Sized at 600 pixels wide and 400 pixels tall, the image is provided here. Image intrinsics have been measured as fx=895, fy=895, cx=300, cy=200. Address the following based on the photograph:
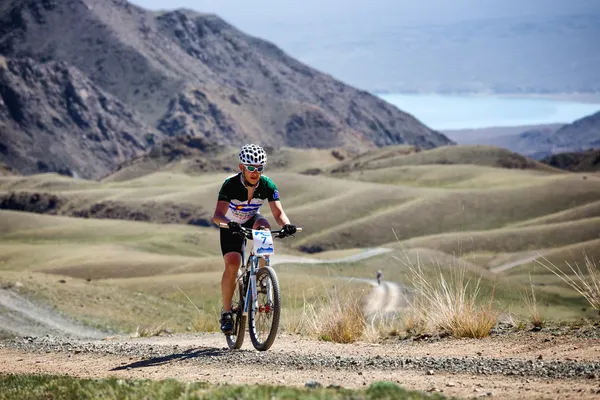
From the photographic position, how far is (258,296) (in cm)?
1162

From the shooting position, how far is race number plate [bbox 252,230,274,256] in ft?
36.2

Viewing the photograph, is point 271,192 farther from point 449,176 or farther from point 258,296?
point 449,176

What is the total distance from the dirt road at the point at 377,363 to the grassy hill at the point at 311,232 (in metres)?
3.46

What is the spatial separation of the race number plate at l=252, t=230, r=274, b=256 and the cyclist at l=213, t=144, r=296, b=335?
0.59ft

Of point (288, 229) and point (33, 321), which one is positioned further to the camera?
point (33, 321)

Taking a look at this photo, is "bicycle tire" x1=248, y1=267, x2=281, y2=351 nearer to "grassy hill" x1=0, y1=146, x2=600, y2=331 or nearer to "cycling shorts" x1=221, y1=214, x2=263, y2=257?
"cycling shorts" x1=221, y1=214, x2=263, y2=257

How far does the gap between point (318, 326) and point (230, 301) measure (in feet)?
7.68

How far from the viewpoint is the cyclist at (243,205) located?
11.2 meters

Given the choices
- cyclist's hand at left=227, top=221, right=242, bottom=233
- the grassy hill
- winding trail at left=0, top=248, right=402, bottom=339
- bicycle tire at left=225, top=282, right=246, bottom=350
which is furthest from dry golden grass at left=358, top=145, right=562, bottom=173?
cyclist's hand at left=227, top=221, right=242, bottom=233

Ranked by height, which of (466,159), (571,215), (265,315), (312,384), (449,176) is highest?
(466,159)

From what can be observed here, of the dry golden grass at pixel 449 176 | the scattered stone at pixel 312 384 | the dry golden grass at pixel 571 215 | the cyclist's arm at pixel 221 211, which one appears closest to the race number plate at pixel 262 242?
the cyclist's arm at pixel 221 211

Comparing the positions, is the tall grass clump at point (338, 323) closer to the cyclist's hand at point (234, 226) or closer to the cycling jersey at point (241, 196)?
the cycling jersey at point (241, 196)

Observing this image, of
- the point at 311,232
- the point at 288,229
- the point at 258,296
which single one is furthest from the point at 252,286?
the point at 311,232

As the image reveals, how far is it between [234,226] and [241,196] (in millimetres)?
605
